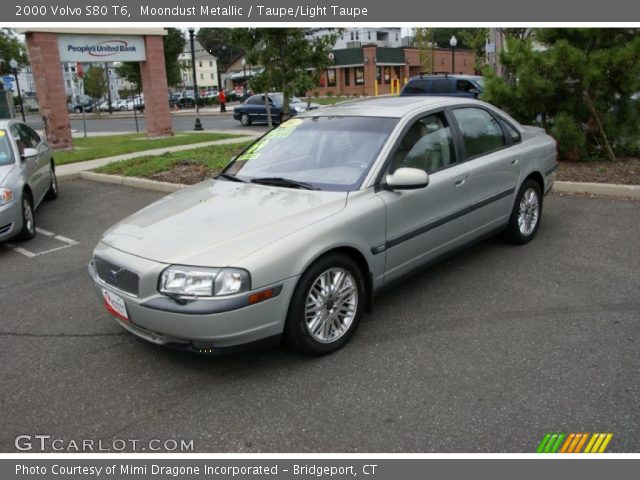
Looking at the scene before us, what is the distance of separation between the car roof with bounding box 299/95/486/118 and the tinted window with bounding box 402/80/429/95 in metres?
13.6

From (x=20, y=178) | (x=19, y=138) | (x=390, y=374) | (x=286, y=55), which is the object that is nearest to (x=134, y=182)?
(x=19, y=138)

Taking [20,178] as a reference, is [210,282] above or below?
below

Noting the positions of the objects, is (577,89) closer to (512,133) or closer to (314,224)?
(512,133)

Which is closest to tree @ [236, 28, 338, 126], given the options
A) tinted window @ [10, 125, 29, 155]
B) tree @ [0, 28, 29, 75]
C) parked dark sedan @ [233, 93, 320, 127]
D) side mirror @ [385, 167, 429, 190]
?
tinted window @ [10, 125, 29, 155]

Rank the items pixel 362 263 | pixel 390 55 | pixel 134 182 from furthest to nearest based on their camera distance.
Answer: pixel 390 55, pixel 134 182, pixel 362 263

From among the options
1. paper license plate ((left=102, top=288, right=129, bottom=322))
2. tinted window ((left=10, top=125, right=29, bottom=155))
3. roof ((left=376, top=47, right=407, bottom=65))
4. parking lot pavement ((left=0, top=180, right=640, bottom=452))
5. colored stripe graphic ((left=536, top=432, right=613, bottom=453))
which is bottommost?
colored stripe graphic ((left=536, top=432, right=613, bottom=453))

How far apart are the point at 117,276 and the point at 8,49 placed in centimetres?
4914

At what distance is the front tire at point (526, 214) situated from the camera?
18.9 ft

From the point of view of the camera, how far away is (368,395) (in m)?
3.42

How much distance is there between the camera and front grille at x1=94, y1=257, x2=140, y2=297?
11.7ft

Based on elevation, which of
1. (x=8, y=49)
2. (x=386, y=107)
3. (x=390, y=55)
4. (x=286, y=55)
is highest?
(x=8, y=49)

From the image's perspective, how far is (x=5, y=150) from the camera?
300 inches

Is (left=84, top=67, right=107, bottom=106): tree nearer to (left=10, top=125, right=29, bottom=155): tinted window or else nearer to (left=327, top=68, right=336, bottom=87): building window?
(left=327, top=68, right=336, bottom=87): building window
